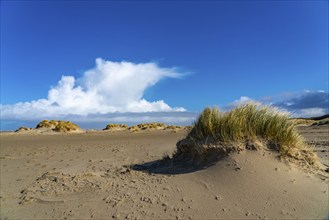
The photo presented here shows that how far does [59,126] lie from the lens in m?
30.1

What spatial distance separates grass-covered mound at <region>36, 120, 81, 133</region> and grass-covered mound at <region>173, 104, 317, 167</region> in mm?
22608

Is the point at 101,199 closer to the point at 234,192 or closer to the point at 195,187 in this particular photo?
the point at 195,187

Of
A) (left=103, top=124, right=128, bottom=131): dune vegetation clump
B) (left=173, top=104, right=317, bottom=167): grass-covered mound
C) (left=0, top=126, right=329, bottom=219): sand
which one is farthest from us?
(left=103, top=124, right=128, bottom=131): dune vegetation clump

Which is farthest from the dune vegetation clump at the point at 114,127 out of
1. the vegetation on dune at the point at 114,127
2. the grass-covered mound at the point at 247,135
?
the grass-covered mound at the point at 247,135

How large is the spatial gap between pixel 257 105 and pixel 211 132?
1412mm

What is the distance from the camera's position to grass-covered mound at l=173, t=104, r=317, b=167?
7.90m

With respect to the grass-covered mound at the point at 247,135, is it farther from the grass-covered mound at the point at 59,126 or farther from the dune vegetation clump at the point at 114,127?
the dune vegetation clump at the point at 114,127

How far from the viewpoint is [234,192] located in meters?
6.62

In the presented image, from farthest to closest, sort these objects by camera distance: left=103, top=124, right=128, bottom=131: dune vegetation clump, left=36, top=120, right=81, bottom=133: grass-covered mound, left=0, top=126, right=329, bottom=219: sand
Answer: left=103, top=124, right=128, bottom=131: dune vegetation clump
left=36, top=120, right=81, bottom=133: grass-covered mound
left=0, top=126, right=329, bottom=219: sand

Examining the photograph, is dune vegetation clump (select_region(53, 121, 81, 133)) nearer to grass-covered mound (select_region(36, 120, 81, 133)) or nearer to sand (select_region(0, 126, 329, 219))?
grass-covered mound (select_region(36, 120, 81, 133))

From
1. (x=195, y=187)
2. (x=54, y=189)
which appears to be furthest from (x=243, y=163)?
(x=54, y=189)

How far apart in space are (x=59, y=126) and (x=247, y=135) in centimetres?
2452

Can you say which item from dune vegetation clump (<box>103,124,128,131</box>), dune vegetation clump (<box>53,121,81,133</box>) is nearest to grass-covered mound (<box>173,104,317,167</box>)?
dune vegetation clump (<box>53,121,81,133</box>)

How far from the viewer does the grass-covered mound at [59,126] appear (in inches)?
1165
